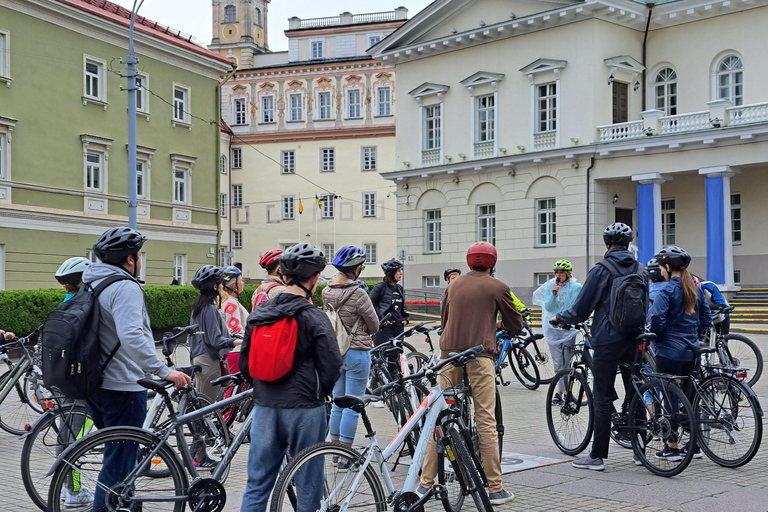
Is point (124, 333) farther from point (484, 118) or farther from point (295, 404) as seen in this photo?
point (484, 118)

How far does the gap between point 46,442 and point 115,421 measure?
141 centimetres

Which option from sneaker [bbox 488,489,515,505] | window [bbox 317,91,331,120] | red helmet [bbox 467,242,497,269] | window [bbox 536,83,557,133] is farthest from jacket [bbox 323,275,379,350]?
window [bbox 317,91,331,120]

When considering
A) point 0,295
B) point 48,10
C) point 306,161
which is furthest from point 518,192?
point 306,161

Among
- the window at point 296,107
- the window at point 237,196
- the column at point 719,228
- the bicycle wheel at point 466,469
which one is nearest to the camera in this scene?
the bicycle wheel at point 466,469

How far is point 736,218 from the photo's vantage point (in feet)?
119

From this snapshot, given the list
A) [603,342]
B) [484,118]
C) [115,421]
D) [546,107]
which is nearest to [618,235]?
[603,342]

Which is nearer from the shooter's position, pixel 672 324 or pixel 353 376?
pixel 353 376

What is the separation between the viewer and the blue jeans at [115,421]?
5516 millimetres

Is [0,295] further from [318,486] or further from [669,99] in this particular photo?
[669,99]

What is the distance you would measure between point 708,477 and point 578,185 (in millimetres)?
30512

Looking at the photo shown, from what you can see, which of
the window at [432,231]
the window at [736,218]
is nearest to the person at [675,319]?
A: the window at [736,218]

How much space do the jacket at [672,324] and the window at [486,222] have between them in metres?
32.4

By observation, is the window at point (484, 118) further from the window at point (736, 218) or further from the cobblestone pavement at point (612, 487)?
the cobblestone pavement at point (612, 487)

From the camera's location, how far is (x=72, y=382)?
5625 mm
